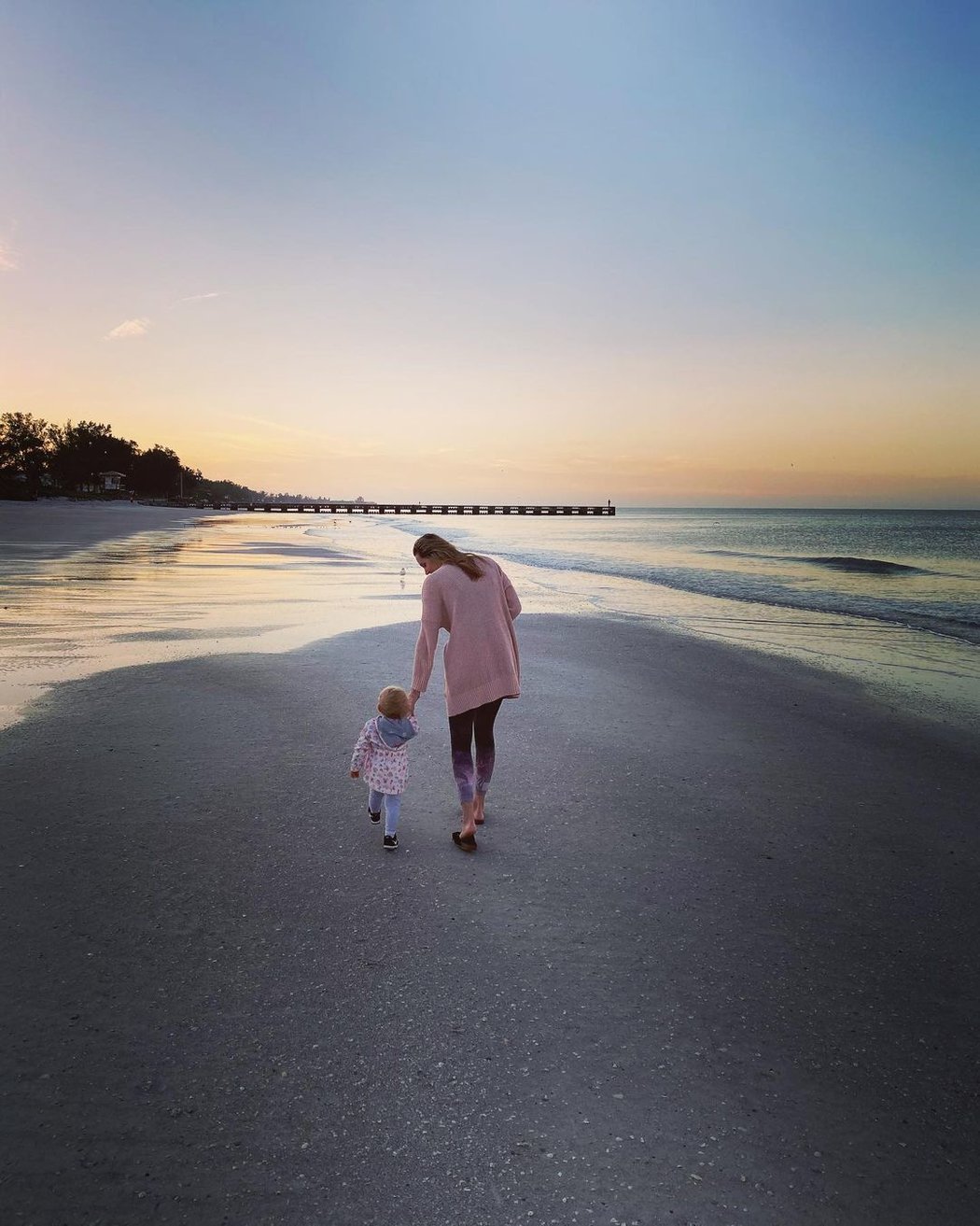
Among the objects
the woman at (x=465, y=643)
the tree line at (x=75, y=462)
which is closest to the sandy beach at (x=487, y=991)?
the woman at (x=465, y=643)

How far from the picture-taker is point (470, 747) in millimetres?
4836

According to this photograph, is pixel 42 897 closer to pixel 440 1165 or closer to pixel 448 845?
pixel 448 845

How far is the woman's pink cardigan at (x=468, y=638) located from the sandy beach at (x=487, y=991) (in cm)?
95

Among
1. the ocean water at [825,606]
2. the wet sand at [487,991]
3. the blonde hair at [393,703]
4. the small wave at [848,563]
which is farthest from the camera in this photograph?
the small wave at [848,563]

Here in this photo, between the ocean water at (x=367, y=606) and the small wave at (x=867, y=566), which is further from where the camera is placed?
the small wave at (x=867, y=566)

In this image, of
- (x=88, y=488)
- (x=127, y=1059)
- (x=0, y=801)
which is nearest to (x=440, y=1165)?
(x=127, y=1059)

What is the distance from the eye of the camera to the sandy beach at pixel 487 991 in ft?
7.66

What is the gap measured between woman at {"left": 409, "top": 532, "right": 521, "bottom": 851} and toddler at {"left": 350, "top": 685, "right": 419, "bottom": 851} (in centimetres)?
13

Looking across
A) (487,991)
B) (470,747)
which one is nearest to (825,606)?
(470,747)

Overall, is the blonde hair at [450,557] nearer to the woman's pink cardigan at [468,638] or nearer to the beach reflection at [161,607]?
the woman's pink cardigan at [468,638]

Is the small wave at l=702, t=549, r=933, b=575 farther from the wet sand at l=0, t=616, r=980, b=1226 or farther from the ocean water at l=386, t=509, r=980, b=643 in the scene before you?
the wet sand at l=0, t=616, r=980, b=1226

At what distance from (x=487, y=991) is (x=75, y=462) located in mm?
128314

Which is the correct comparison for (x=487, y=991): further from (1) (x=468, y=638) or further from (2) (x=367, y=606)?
(2) (x=367, y=606)

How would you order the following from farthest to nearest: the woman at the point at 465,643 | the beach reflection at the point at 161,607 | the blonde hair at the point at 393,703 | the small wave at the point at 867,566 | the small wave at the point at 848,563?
Answer: the small wave at the point at 848,563 → the small wave at the point at 867,566 → the beach reflection at the point at 161,607 → the woman at the point at 465,643 → the blonde hair at the point at 393,703
